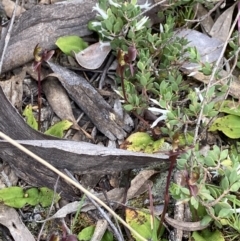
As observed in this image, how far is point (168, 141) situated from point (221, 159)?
0.34m

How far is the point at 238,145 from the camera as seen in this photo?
2.22 m

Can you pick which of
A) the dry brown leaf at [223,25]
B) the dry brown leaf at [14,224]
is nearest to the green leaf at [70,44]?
the dry brown leaf at [223,25]

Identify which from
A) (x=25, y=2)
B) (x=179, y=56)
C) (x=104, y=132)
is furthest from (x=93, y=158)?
(x=25, y=2)

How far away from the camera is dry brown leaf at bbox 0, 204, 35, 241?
2.05 meters

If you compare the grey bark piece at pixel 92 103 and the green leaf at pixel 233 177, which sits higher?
the grey bark piece at pixel 92 103

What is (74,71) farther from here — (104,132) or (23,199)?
(23,199)

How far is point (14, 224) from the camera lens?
6.77ft

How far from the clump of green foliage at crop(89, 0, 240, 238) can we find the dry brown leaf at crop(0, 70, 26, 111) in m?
0.38

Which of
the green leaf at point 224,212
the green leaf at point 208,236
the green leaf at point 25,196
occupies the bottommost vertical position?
the green leaf at point 208,236

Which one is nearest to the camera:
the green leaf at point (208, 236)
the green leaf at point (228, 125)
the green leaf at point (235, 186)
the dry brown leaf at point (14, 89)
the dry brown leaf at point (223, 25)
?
the green leaf at point (235, 186)

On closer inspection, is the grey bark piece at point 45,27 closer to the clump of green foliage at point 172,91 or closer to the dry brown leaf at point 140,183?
the clump of green foliage at point 172,91

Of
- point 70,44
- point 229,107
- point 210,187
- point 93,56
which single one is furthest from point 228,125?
point 70,44

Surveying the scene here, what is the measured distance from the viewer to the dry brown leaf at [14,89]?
7.68 ft

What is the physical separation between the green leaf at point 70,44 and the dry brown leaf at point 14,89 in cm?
21
